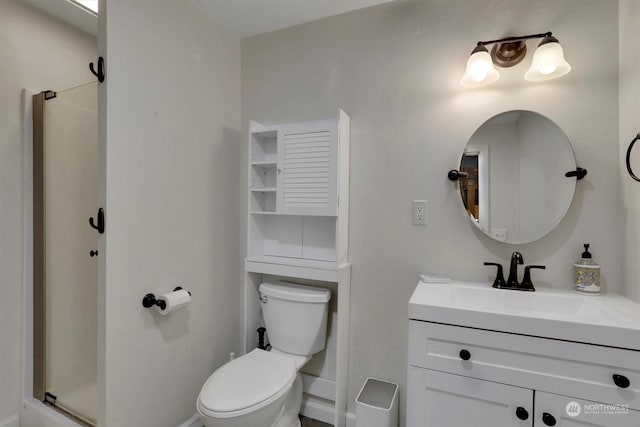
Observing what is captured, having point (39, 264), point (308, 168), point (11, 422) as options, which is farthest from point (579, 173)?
point (11, 422)

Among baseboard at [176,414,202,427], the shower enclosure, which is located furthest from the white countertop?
the shower enclosure

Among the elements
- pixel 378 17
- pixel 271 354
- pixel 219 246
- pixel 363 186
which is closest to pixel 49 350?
pixel 219 246

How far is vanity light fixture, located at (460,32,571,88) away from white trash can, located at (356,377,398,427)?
163 centimetres

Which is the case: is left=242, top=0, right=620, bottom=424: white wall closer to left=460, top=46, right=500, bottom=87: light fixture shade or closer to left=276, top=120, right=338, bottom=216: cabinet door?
left=460, top=46, right=500, bottom=87: light fixture shade

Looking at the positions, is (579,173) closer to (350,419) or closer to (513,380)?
(513,380)

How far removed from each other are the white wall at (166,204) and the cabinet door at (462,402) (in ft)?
3.94

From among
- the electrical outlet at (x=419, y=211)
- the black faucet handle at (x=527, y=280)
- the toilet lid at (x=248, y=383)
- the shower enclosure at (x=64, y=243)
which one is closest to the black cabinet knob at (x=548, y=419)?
the black faucet handle at (x=527, y=280)

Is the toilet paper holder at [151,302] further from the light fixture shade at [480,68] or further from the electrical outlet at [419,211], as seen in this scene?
the light fixture shade at [480,68]

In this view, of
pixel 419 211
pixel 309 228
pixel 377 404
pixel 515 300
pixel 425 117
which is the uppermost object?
pixel 425 117

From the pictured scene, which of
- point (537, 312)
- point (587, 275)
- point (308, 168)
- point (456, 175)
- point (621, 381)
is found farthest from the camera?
point (308, 168)

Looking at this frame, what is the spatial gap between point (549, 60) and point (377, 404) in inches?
70.0

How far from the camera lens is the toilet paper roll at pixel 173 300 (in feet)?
4.44

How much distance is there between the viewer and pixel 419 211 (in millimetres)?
1508

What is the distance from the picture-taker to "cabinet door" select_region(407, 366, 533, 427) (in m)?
0.95
